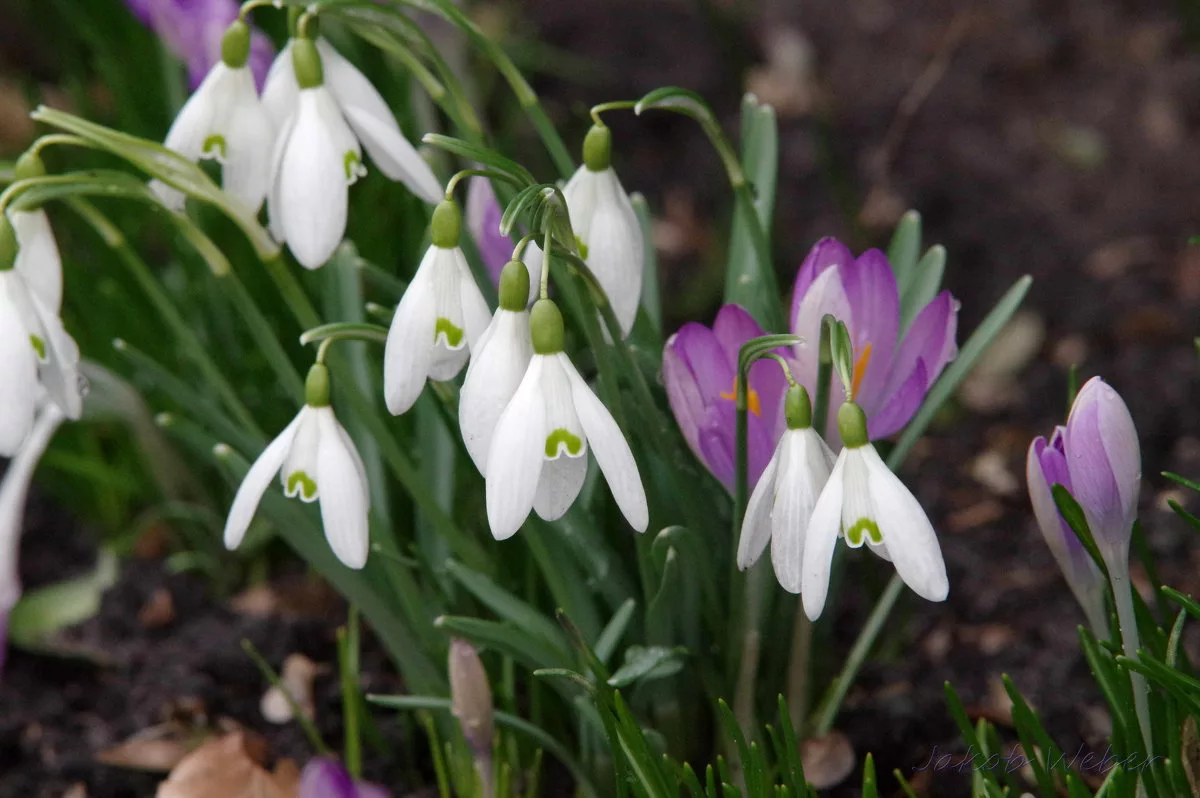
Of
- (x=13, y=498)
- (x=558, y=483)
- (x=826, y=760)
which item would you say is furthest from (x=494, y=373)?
(x=13, y=498)

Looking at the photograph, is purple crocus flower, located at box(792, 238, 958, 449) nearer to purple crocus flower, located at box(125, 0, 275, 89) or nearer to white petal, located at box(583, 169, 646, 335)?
white petal, located at box(583, 169, 646, 335)

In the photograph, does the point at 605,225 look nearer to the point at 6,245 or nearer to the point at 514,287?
the point at 514,287

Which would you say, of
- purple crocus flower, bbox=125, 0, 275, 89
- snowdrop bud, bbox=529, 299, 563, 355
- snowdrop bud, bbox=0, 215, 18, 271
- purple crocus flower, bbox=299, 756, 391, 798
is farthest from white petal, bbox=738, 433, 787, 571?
purple crocus flower, bbox=125, 0, 275, 89

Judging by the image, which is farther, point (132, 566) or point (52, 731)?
point (132, 566)

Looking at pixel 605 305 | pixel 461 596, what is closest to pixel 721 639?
pixel 461 596

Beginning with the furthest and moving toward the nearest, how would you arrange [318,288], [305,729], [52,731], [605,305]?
[318,288], [52,731], [305,729], [605,305]

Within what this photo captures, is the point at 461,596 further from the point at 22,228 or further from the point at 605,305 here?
the point at 22,228
